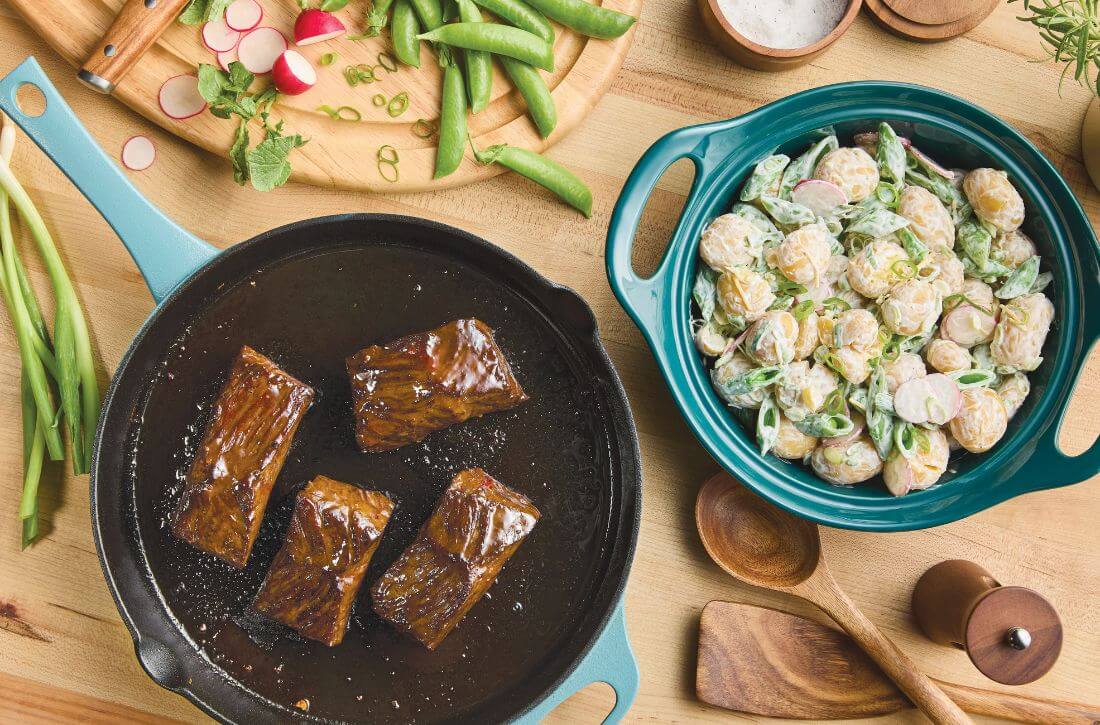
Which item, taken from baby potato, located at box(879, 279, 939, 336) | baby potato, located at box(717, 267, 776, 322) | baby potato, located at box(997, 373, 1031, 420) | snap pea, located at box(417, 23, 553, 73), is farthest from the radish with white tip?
baby potato, located at box(997, 373, 1031, 420)

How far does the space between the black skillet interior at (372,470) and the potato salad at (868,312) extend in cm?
52

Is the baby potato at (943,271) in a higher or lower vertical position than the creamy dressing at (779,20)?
lower

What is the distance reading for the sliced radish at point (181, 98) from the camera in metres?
2.88

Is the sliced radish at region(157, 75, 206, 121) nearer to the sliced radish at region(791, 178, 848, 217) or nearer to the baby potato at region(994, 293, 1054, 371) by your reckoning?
the sliced radish at region(791, 178, 848, 217)

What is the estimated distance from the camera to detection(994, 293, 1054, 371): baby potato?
2.78m

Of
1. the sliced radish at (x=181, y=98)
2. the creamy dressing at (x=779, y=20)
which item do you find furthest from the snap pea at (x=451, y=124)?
the creamy dressing at (x=779, y=20)

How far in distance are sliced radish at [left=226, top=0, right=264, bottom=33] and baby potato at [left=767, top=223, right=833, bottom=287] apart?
2.01m

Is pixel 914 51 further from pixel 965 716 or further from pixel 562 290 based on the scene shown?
pixel 965 716

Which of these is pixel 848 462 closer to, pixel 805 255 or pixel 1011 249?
pixel 805 255

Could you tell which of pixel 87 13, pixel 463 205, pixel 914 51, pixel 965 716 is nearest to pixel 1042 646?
pixel 965 716

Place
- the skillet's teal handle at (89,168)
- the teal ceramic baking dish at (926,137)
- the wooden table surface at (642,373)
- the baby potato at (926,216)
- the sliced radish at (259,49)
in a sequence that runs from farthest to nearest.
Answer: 1. the wooden table surface at (642,373)
2. the sliced radish at (259,49)
3. the baby potato at (926,216)
4. the teal ceramic baking dish at (926,137)
5. the skillet's teal handle at (89,168)

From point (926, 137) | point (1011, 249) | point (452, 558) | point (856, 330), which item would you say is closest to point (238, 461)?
point (452, 558)

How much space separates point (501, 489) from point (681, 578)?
2.75 ft

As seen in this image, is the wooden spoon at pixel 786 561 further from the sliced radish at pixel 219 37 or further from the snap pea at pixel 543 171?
the sliced radish at pixel 219 37
